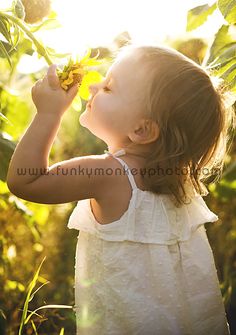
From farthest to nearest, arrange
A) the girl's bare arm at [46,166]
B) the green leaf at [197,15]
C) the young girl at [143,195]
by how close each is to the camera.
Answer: the green leaf at [197,15] → the young girl at [143,195] → the girl's bare arm at [46,166]

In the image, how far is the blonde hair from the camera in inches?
55.1

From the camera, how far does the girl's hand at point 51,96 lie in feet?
4.29

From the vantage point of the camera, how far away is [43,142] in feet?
4.22

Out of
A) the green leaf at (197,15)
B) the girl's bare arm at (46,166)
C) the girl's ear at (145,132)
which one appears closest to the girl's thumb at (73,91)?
the girl's bare arm at (46,166)

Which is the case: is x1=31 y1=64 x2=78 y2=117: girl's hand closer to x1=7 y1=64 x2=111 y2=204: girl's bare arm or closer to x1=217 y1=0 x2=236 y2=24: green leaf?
x1=7 y1=64 x2=111 y2=204: girl's bare arm

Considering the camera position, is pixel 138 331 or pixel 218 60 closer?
pixel 138 331

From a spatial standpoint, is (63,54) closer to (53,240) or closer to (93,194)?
(93,194)

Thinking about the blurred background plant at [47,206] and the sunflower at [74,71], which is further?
the blurred background plant at [47,206]

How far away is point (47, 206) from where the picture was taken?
262 cm

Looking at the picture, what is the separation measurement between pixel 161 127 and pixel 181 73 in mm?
118

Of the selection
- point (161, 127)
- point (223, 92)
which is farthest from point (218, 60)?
point (161, 127)

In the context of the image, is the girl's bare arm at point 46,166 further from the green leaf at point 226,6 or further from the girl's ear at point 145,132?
the green leaf at point 226,6

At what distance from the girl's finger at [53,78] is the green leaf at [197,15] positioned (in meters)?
0.49

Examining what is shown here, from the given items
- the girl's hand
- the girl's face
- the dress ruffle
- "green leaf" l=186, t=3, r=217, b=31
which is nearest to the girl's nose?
the girl's face
